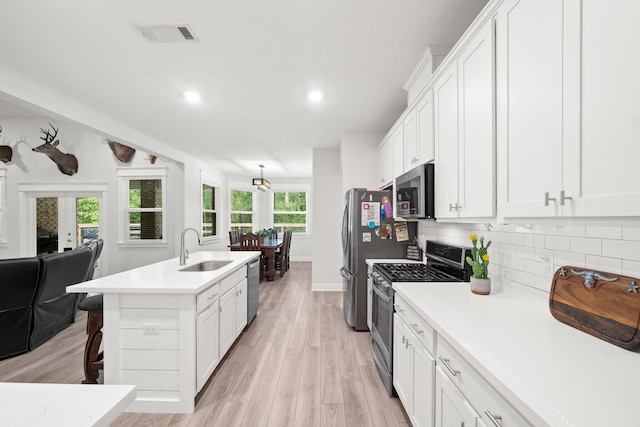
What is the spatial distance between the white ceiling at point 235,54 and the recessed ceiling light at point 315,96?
0.07 meters

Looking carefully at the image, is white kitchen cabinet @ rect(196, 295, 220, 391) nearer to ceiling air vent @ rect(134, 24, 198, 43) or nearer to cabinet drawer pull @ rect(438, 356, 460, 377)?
cabinet drawer pull @ rect(438, 356, 460, 377)

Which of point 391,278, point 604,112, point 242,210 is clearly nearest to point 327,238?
point 391,278

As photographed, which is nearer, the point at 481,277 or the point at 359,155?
the point at 481,277

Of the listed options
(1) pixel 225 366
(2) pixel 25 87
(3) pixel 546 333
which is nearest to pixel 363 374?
(1) pixel 225 366

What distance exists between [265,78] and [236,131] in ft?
6.25

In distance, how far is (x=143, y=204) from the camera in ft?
20.0

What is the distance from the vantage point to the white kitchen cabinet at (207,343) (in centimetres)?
215

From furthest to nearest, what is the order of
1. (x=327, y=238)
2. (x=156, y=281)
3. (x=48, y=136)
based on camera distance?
(x=48, y=136) → (x=327, y=238) → (x=156, y=281)

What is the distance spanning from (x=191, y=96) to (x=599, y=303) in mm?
3622

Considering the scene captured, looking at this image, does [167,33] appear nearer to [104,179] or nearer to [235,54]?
[235,54]

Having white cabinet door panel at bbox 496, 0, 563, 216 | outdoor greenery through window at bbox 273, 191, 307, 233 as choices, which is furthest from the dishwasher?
outdoor greenery through window at bbox 273, 191, 307, 233

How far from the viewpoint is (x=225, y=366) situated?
2689mm

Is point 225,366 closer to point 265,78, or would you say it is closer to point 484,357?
point 484,357

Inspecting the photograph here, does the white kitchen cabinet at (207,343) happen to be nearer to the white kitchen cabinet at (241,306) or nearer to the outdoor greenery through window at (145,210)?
the white kitchen cabinet at (241,306)
